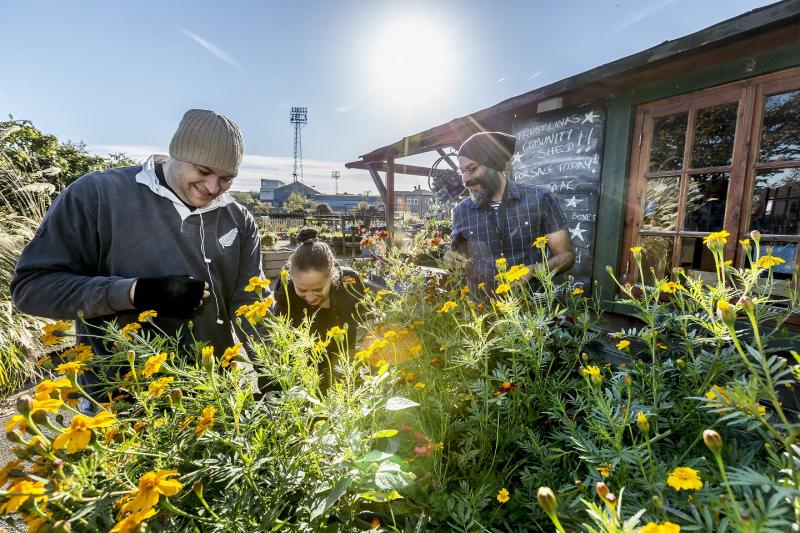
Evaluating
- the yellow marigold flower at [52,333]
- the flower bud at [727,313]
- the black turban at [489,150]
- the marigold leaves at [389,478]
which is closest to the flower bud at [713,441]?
the flower bud at [727,313]

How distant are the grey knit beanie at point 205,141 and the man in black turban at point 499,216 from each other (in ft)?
4.16

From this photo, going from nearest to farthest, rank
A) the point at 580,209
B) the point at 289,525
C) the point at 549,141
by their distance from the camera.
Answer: the point at 289,525 → the point at 580,209 → the point at 549,141

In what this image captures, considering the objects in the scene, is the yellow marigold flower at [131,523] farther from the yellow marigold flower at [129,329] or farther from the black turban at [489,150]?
the black turban at [489,150]

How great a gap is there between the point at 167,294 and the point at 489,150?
6.04ft

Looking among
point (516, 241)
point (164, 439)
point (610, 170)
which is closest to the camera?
point (164, 439)

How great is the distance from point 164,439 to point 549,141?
14.9 feet

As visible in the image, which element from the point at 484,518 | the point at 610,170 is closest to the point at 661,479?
the point at 484,518

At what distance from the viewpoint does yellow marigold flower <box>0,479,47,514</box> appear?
0.43 meters

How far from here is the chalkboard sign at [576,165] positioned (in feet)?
12.4

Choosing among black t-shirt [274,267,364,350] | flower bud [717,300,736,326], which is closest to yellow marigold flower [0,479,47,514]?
flower bud [717,300,736,326]

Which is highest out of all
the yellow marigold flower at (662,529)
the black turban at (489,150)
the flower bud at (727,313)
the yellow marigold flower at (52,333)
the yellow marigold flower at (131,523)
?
the black turban at (489,150)

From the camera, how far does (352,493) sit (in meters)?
0.66

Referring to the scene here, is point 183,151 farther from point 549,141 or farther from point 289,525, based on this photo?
point 549,141

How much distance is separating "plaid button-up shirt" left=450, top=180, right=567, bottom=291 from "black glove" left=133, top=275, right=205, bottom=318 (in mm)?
1446
